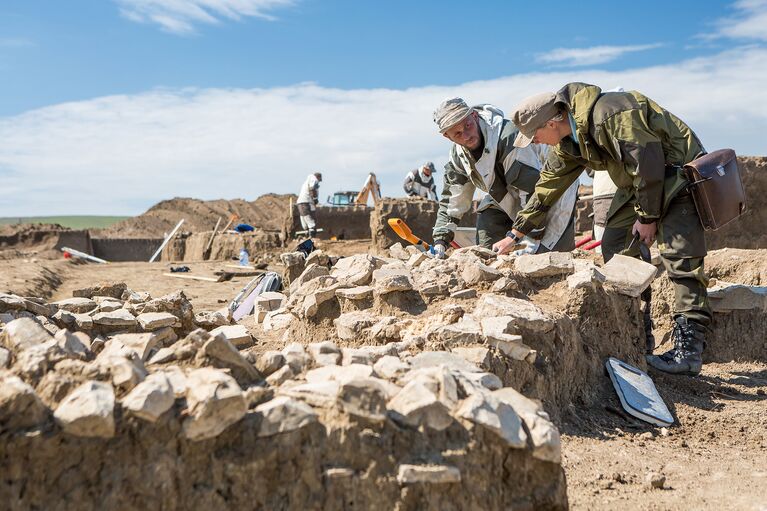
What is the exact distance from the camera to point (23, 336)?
248 cm

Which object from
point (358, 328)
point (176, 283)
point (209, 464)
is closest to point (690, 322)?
point (358, 328)

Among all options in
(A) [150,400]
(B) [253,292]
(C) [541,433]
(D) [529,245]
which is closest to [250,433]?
(A) [150,400]

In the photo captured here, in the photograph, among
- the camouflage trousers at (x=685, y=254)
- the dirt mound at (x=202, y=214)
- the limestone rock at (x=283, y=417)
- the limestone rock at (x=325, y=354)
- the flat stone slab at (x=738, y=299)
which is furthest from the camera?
the dirt mound at (x=202, y=214)

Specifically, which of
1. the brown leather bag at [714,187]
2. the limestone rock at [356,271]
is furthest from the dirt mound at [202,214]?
the brown leather bag at [714,187]

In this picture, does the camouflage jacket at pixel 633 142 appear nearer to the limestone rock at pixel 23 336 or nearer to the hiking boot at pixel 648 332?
the hiking boot at pixel 648 332

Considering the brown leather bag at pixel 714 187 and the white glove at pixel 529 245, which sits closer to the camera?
the brown leather bag at pixel 714 187

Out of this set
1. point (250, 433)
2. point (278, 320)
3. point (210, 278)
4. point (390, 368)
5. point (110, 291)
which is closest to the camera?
point (250, 433)

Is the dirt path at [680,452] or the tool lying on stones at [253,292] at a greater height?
the tool lying on stones at [253,292]

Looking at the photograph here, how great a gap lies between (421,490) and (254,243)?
1740 centimetres

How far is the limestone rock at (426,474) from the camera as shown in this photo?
6.96 ft

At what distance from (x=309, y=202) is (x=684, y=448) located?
45.0 ft

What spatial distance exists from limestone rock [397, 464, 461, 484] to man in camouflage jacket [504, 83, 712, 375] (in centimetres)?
243

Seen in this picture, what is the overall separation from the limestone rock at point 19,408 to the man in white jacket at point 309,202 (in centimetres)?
1445

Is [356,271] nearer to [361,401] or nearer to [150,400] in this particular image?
[361,401]
